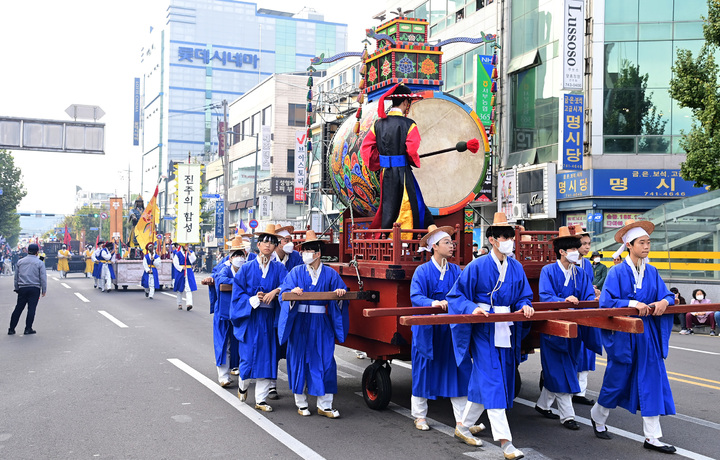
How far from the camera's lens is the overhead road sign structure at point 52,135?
26188 millimetres

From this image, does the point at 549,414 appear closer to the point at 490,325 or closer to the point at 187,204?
the point at 490,325

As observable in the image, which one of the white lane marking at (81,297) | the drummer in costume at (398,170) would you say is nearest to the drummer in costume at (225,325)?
the drummer in costume at (398,170)

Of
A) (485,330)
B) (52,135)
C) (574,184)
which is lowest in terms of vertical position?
(485,330)

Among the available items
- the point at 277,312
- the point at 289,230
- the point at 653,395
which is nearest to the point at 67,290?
the point at 289,230

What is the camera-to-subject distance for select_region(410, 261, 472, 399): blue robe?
6.27 meters

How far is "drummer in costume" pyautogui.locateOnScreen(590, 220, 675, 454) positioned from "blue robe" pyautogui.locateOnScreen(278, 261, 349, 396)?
2581 mm

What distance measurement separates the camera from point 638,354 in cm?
593

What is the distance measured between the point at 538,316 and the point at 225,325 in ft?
14.7

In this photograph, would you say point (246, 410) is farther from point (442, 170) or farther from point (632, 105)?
point (632, 105)

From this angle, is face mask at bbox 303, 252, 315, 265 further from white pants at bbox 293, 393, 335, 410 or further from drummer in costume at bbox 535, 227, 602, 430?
drummer in costume at bbox 535, 227, 602, 430

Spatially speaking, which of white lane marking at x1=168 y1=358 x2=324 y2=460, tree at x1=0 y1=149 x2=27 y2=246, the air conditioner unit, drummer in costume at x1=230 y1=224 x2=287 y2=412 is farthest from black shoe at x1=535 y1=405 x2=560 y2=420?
tree at x1=0 y1=149 x2=27 y2=246

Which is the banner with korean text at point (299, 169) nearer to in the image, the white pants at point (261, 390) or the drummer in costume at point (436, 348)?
the white pants at point (261, 390)

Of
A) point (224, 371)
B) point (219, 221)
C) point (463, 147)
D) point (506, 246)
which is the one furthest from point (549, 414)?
point (219, 221)

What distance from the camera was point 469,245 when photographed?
8.52m
